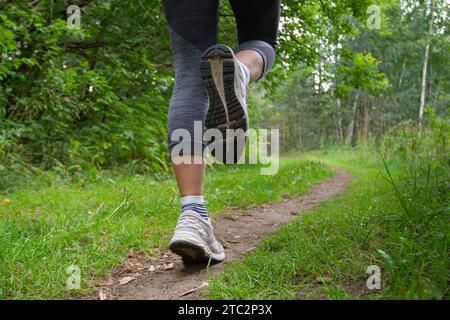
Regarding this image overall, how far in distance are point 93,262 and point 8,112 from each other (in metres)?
3.47

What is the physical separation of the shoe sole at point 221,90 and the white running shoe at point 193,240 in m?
0.35

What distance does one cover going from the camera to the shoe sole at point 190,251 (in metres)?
1.32

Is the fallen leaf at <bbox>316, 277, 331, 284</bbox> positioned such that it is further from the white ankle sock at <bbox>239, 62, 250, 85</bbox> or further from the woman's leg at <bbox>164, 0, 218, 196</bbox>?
the white ankle sock at <bbox>239, 62, 250, 85</bbox>

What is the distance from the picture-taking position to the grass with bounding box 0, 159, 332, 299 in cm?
139

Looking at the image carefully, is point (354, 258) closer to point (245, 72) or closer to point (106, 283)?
point (245, 72)

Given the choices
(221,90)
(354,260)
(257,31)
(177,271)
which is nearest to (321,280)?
(354,260)

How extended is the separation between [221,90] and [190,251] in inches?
24.0

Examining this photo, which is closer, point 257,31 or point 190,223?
point 190,223

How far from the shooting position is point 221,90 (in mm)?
1327

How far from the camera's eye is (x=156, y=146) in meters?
5.11

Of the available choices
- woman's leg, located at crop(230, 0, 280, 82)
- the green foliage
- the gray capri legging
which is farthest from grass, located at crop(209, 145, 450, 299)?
woman's leg, located at crop(230, 0, 280, 82)

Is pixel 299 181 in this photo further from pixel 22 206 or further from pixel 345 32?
pixel 22 206

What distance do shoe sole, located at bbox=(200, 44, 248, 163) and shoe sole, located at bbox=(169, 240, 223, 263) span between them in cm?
43

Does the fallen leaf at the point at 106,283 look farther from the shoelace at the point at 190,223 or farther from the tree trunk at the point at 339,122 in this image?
the tree trunk at the point at 339,122
